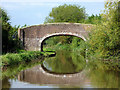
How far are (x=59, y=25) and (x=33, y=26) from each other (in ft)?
8.40

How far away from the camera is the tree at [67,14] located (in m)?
39.3

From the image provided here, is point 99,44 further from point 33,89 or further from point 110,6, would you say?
point 33,89

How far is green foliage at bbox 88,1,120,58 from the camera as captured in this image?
50.5 feet

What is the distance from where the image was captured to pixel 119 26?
15594mm

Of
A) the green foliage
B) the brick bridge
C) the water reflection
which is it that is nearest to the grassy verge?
the water reflection

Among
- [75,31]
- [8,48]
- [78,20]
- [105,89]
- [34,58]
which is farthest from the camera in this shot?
[78,20]

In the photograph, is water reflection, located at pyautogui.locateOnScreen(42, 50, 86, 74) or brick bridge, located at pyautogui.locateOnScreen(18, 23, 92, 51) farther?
brick bridge, located at pyautogui.locateOnScreen(18, 23, 92, 51)

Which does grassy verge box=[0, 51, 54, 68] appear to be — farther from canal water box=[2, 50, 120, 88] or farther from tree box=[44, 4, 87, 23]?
tree box=[44, 4, 87, 23]

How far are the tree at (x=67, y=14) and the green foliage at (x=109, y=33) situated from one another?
22.5m

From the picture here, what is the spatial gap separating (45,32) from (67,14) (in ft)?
56.7

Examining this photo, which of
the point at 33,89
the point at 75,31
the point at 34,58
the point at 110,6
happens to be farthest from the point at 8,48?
the point at 33,89

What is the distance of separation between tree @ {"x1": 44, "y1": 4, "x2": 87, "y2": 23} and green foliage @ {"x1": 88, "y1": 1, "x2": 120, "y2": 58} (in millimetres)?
22486

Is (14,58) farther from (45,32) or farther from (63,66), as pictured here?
(45,32)

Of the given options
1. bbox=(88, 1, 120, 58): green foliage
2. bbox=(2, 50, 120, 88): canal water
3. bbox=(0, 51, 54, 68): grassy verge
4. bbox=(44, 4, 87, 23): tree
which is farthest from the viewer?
bbox=(44, 4, 87, 23): tree
